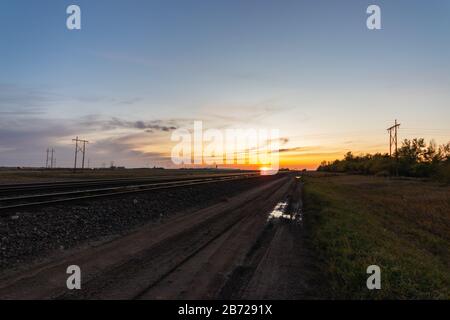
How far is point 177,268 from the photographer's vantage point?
8539 millimetres

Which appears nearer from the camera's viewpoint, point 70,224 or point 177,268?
point 177,268

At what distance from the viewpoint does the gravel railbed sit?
1026cm

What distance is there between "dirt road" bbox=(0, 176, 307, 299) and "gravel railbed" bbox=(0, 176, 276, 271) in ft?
3.62

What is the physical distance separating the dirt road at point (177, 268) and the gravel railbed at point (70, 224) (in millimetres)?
1103

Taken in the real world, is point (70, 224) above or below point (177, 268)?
above

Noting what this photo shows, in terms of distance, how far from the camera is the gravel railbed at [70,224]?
33.7ft

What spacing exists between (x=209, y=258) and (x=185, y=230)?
4582 millimetres

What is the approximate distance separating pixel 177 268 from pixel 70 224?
6567mm

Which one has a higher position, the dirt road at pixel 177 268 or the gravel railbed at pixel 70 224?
the gravel railbed at pixel 70 224

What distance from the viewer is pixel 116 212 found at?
54.7 feet

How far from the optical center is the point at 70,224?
43.4ft
